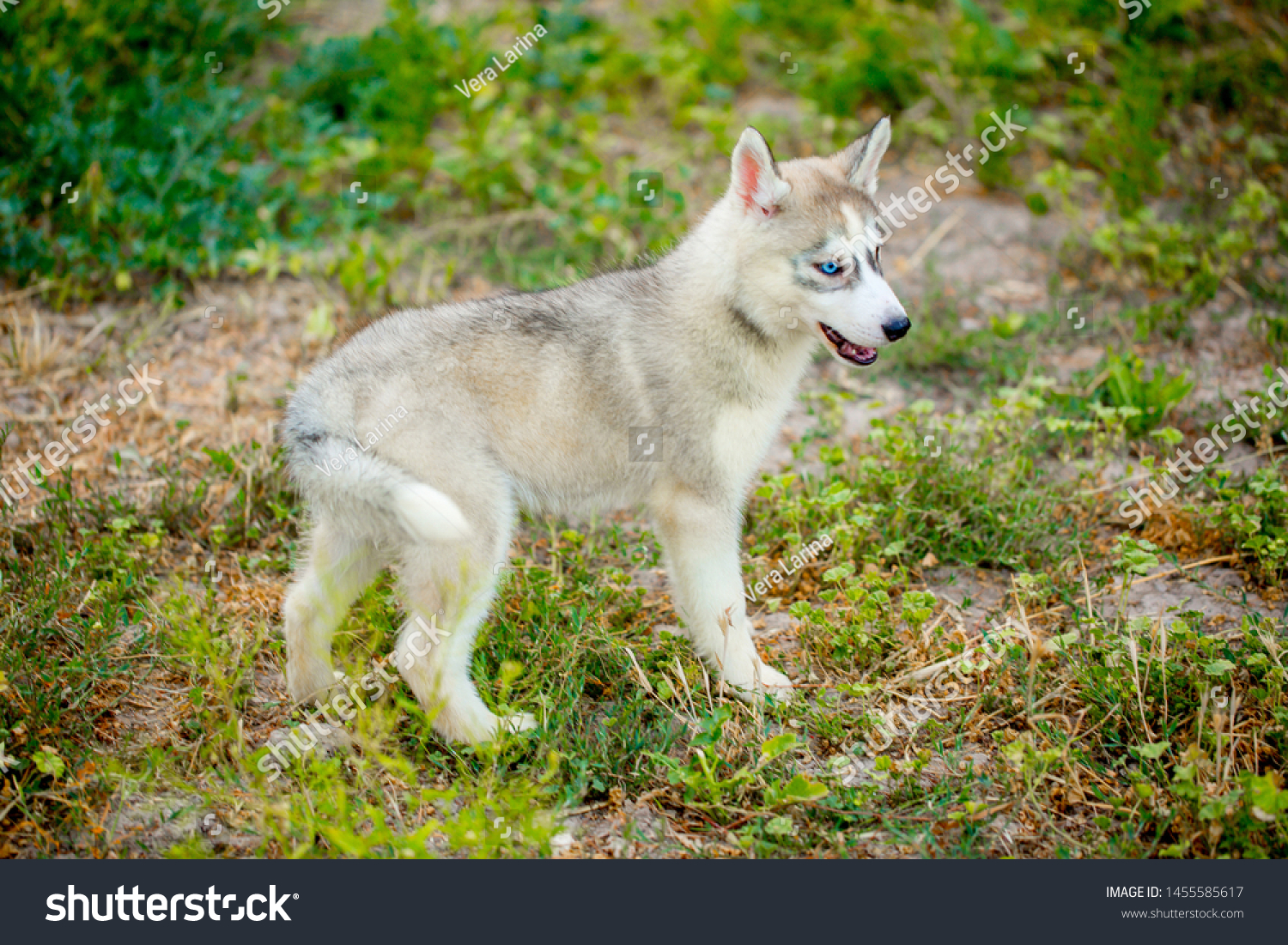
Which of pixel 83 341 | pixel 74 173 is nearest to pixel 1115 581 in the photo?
pixel 83 341

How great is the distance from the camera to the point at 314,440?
10.9 feet

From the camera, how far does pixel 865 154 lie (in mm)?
3840

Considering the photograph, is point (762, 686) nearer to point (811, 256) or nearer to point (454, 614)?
point (454, 614)

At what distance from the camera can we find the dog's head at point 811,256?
354cm

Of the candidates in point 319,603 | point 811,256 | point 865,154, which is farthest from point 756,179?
point 319,603

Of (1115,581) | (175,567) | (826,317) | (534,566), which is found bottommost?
(175,567)

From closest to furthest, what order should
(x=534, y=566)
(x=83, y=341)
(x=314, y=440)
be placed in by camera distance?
(x=314, y=440) < (x=534, y=566) < (x=83, y=341)

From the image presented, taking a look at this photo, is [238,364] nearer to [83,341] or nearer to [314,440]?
[83,341]

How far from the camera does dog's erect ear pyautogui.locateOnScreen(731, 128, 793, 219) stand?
11.5 ft

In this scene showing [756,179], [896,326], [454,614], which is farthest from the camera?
[756,179]

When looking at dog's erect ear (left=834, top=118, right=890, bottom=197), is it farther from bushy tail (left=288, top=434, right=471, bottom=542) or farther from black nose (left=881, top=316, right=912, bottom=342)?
bushy tail (left=288, top=434, right=471, bottom=542)

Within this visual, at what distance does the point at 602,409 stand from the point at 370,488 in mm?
964

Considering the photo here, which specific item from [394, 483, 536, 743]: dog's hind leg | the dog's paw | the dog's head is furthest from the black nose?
[394, 483, 536, 743]: dog's hind leg

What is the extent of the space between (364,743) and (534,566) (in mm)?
1433
